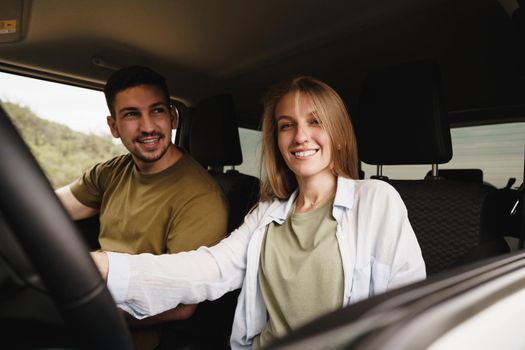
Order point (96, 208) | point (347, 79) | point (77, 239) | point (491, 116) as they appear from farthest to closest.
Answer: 1. point (491, 116)
2. point (347, 79)
3. point (96, 208)
4. point (77, 239)

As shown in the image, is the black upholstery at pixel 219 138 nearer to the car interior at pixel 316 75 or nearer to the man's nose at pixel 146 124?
the car interior at pixel 316 75

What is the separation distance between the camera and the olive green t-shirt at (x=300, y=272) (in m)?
1.16

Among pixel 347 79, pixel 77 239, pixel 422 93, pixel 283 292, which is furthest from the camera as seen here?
pixel 347 79

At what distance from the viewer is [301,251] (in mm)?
1241

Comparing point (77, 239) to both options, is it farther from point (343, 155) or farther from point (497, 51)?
point (497, 51)

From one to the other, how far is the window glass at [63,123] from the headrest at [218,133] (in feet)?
1.52

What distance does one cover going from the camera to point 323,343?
45cm

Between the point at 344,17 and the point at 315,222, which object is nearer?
the point at 315,222

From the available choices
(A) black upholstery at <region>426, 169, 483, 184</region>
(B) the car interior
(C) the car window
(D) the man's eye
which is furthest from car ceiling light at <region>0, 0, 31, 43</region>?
(A) black upholstery at <region>426, 169, 483, 184</region>

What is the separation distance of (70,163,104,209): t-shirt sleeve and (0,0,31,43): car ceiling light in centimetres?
66

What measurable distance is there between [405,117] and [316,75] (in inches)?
45.9

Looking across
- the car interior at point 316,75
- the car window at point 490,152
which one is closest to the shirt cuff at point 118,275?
the car interior at point 316,75

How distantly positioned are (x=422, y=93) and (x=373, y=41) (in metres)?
0.78

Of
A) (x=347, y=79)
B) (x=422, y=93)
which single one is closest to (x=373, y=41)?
(x=347, y=79)
